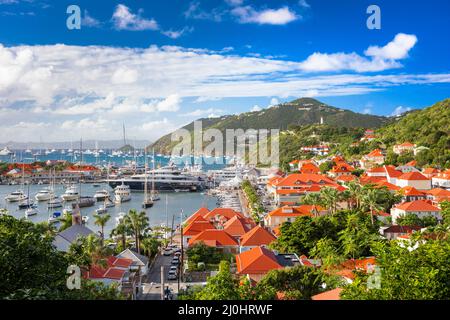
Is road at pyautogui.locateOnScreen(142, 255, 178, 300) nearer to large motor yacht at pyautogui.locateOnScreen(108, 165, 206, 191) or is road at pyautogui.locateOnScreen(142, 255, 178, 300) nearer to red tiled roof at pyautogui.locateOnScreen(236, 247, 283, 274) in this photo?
red tiled roof at pyautogui.locateOnScreen(236, 247, 283, 274)

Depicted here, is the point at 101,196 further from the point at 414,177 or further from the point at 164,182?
the point at 414,177

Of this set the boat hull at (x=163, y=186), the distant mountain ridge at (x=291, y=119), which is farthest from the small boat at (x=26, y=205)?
the distant mountain ridge at (x=291, y=119)

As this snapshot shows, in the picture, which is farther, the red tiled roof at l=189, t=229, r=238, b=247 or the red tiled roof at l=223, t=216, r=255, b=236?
the red tiled roof at l=223, t=216, r=255, b=236

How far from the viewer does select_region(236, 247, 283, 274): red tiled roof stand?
14469 mm

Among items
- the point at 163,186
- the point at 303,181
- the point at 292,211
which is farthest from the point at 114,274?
the point at 163,186

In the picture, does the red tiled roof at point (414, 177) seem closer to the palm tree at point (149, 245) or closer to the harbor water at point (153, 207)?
the harbor water at point (153, 207)

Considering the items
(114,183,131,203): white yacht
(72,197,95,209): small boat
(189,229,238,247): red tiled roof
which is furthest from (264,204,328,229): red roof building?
(114,183,131,203): white yacht

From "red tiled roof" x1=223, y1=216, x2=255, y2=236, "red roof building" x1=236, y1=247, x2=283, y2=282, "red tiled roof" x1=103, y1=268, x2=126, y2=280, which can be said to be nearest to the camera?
"red tiled roof" x1=103, y1=268, x2=126, y2=280

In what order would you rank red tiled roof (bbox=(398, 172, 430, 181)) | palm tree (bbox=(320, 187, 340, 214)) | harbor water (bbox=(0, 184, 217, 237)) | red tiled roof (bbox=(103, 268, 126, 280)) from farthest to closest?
harbor water (bbox=(0, 184, 217, 237)) < red tiled roof (bbox=(398, 172, 430, 181)) < palm tree (bbox=(320, 187, 340, 214)) < red tiled roof (bbox=(103, 268, 126, 280))

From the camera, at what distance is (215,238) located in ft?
65.7

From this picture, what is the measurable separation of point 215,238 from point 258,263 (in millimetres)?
5590

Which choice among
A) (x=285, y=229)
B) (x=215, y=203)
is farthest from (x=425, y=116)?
(x=285, y=229)

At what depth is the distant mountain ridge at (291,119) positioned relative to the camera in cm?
9750

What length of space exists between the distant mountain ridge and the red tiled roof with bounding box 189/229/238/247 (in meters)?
70.7
